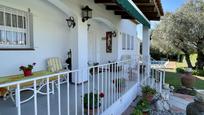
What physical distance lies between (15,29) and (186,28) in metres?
12.8

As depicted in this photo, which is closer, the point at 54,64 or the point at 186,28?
the point at 54,64

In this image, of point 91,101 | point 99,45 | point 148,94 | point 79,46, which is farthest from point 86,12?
point 99,45

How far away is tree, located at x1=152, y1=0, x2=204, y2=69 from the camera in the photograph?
49.6 ft

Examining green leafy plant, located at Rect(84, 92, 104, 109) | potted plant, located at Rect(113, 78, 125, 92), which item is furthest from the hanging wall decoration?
green leafy plant, located at Rect(84, 92, 104, 109)

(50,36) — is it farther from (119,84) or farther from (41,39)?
(119,84)

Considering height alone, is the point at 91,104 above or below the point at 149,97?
above

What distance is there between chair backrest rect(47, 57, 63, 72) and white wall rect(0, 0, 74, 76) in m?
0.25

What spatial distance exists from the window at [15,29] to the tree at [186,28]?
39.5ft

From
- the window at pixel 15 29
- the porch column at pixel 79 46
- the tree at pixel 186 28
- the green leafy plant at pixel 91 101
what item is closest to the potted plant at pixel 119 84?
the green leafy plant at pixel 91 101

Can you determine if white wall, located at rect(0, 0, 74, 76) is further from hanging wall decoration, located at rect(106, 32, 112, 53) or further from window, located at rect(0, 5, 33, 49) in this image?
hanging wall decoration, located at rect(106, 32, 112, 53)

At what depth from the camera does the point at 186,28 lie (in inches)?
603

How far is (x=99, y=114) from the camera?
14.1 feet

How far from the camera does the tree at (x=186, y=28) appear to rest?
15109mm

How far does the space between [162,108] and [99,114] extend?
283 cm
